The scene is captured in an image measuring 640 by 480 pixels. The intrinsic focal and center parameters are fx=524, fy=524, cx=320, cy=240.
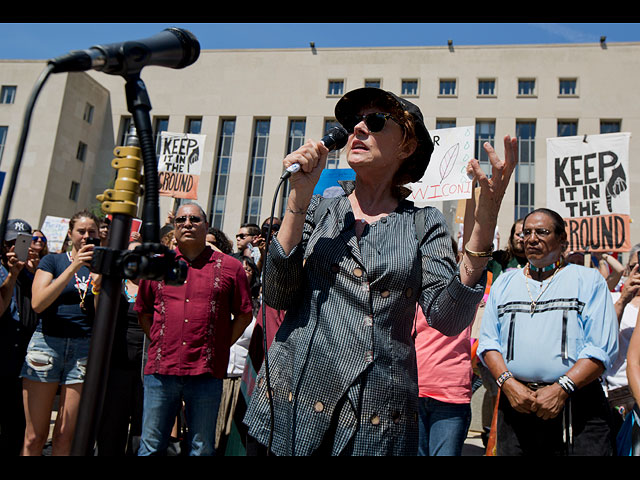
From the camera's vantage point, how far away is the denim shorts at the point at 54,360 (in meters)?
4.12

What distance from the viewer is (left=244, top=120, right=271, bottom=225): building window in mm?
32031

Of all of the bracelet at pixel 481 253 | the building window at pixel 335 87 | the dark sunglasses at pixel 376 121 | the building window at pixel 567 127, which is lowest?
the bracelet at pixel 481 253

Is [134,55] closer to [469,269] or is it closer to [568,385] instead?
[469,269]

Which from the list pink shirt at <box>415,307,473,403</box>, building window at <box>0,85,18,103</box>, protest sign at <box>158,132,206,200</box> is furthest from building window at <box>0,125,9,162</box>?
pink shirt at <box>415,307,473,403</box>

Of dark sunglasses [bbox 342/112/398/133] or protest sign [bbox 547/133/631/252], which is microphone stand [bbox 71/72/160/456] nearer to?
dark sunglasses [bbox 342/112/398/133]

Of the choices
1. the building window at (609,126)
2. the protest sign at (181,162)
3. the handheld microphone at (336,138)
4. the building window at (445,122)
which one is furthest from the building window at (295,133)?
the handheld microphone at (336,138)

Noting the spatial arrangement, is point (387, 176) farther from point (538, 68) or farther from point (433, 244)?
point (538, 68)

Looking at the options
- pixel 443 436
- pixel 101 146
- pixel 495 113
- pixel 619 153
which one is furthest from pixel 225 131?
pixel 443 436

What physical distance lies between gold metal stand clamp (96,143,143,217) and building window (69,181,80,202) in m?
35.5

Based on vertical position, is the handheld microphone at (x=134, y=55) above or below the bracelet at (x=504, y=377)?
above

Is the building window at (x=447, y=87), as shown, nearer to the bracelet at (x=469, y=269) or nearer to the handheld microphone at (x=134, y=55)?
the bracelet at (x=469, y=269)

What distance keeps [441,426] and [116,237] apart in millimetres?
3022

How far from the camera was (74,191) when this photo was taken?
34.0 meters

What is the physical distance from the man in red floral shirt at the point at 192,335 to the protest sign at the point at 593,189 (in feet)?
16.8
